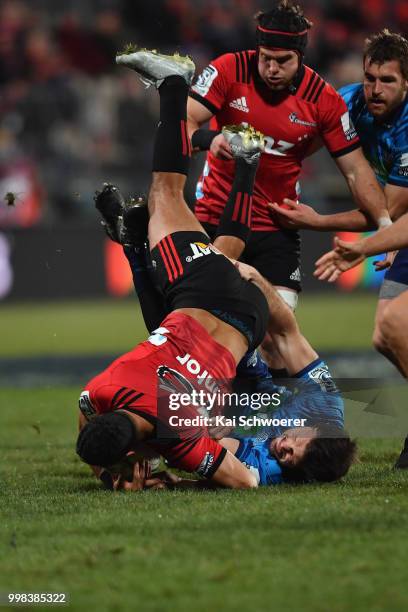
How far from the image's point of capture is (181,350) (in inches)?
208

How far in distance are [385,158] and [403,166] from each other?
18 cm

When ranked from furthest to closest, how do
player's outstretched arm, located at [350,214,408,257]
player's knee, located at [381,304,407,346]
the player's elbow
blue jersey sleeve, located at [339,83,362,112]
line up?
blue jersey sleeve, located at [339,83,362,112]
player's knee, located at [381,304,407,346]
player's outstretched arm, located at [350,214,408,257]
the player's elbow

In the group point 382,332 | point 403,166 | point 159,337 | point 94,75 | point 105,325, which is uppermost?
point 94,75

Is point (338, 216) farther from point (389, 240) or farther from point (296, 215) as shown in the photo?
point (389, 240)

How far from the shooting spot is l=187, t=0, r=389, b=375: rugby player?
6.51 m

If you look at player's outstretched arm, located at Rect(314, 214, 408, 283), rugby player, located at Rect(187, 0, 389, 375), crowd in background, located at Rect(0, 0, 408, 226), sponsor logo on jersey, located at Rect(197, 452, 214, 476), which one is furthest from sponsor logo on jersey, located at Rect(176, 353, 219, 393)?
crowd in background, located at Rect(0, 0, 408, 226)

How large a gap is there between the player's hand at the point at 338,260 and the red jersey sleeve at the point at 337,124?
106 cm

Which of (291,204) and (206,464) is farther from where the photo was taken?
(291,204)

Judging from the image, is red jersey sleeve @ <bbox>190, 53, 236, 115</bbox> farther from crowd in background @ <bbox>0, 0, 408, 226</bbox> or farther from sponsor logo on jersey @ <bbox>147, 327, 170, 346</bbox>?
crowd in background @ <bbox>0, 0, 408, 226</bbox>

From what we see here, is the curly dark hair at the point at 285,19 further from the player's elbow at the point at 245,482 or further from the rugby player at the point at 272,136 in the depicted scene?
the player's elbow at the point at 245,482

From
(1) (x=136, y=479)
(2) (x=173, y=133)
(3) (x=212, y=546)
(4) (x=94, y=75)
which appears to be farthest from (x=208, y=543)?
(4) (x=94, y=75)

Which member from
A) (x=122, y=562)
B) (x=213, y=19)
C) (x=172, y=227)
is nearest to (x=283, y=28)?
(x=172, y=227)

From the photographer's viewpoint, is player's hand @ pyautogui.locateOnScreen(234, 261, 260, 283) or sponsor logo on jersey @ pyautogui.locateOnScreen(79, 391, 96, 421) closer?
sponsor logo on jersey @ pyautogui.locateOnScreen(79, 391, 96, 421)

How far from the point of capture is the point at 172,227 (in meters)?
6.21
